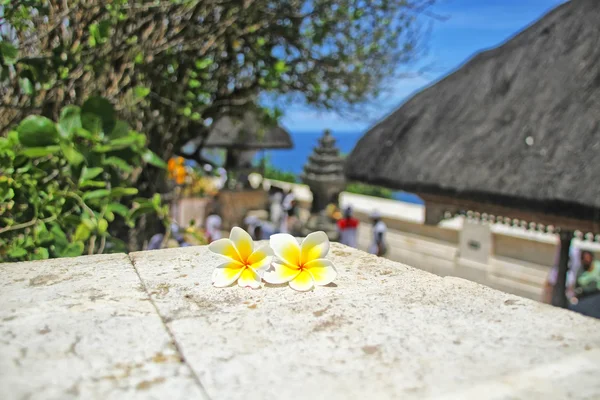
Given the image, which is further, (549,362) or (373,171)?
(373,171)

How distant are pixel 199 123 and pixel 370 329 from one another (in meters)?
2.70

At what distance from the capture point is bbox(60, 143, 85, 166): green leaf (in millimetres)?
1658

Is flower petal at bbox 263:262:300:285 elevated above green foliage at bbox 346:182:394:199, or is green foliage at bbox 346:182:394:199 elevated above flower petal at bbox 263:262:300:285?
flower petal at bbox 263:262:300:285

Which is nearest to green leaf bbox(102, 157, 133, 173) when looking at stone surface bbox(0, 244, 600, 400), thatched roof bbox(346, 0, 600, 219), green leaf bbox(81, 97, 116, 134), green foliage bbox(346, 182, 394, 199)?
green leaf bbox(81, 97, 116, 134)

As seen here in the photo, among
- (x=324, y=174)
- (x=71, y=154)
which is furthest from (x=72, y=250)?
(x=324, y=174)

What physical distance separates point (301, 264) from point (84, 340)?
1.60ft

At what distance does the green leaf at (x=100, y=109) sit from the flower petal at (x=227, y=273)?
879 millimetres

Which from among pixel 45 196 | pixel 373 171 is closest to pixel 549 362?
pixel 45 196

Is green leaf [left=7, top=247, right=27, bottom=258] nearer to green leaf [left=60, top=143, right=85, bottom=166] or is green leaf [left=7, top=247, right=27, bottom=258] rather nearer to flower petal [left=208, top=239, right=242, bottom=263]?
green leaf [left=60, top=143, right=85, bottom=166]

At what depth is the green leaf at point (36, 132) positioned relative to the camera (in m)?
1.63

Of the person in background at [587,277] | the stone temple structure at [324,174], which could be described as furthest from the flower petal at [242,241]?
the stone temple structure at [324,174]

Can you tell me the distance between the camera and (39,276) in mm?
1171

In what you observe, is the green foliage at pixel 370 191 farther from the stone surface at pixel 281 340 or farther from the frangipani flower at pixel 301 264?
the stone surface at pixel 281 340

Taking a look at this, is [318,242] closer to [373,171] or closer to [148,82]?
[148,82]
